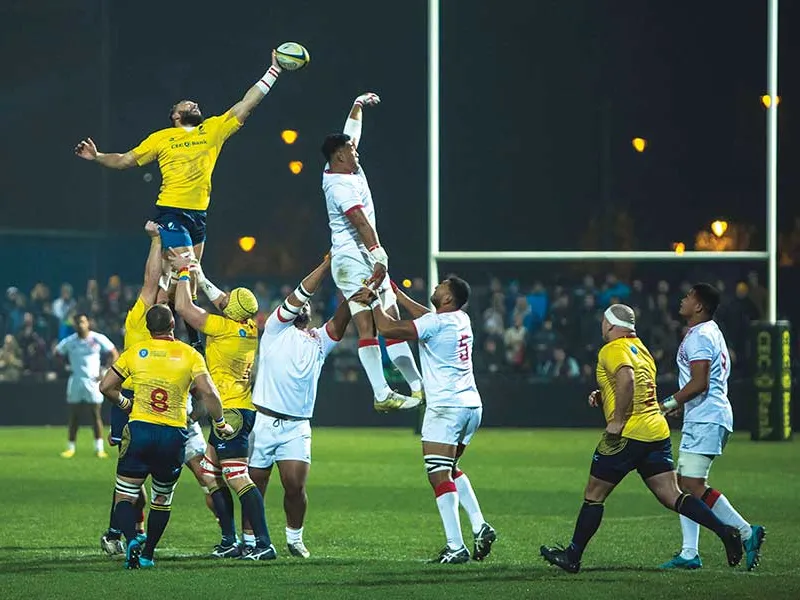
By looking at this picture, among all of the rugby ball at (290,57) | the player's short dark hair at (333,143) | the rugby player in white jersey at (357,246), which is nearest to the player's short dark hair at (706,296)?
the rugby player in white jersey at (357,246)

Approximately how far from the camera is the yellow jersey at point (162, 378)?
10.7 metres

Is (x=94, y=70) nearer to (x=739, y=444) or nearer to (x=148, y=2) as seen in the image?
(x=148, y=2)

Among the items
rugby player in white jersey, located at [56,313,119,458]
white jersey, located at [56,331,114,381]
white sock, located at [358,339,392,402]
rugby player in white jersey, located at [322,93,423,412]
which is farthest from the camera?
white jersey, located at [56,331,114,381]

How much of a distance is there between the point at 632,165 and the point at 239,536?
18.2 meters

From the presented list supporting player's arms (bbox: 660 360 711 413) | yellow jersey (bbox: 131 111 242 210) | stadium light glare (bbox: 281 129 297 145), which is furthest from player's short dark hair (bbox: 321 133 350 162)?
stadium light glare (bbox: 281 129 297 145)

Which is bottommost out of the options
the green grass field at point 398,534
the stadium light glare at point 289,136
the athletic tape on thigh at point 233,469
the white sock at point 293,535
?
the green grass field at point 398,534

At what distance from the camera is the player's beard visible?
12.3m

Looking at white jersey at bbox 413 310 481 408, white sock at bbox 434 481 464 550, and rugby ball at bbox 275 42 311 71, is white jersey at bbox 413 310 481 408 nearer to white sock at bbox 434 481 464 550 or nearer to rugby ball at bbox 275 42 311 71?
white sock at bbox 434 481 464 550

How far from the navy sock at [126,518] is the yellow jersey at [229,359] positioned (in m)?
1.31

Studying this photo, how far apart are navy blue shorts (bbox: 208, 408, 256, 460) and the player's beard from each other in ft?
7.72

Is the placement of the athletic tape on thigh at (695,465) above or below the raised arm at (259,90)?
below

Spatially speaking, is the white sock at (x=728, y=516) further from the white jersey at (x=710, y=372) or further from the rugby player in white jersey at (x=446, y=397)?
the rugby player in white jersey at (x=446, y=397)

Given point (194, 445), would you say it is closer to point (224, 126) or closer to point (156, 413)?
point (156, 413)

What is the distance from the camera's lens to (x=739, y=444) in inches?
927
